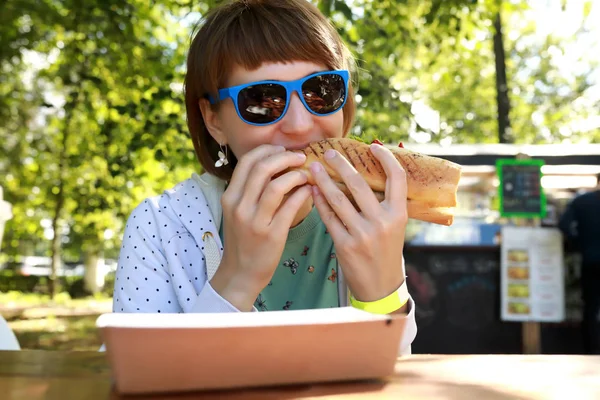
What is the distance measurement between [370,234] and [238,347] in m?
0.84

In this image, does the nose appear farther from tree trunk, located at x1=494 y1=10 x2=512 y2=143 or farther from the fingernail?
tree trunk, located at x1=494 y1=10 x2=512 y2=143

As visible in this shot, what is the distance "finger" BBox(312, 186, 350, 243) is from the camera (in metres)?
1.65

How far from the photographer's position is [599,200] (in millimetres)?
6914

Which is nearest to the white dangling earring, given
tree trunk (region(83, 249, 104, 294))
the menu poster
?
the menu poster

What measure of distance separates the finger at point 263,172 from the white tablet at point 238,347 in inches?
33.2

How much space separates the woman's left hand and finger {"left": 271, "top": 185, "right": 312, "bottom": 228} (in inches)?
3.2

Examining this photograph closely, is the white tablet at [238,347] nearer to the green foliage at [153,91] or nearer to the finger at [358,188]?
the finger at [358,188]

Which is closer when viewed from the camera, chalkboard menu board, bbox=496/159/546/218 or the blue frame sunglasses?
the blue frame sunglasses

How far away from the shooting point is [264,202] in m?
1.68

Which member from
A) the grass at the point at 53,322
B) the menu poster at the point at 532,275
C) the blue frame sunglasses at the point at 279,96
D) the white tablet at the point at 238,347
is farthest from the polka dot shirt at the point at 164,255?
the menu poster at the point at 532,275

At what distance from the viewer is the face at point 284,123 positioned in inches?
78.2

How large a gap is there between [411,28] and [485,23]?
1.19 m

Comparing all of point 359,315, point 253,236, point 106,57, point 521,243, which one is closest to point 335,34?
point 253,236

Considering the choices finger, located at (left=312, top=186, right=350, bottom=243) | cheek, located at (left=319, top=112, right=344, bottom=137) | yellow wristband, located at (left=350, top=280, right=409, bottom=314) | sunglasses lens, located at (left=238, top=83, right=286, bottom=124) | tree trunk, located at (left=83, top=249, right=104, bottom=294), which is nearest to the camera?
yellow wristband, located at (left=350, top=280, right=409, bottom=314)
